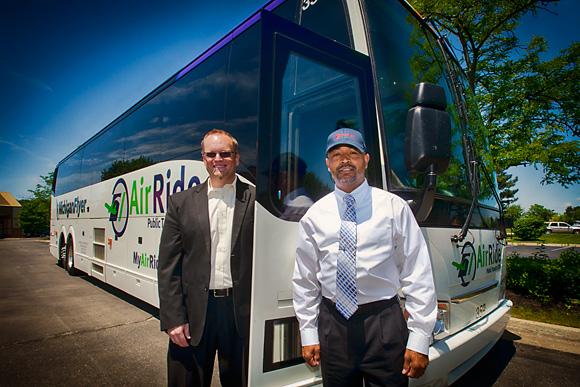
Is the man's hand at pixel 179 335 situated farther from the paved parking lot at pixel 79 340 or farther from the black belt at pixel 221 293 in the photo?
the paved parking lot at pixel 79 340

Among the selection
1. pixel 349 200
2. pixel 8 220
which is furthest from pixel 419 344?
pixel 8 220

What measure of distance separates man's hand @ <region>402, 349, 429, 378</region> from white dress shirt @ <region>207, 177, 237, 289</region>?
1068mm

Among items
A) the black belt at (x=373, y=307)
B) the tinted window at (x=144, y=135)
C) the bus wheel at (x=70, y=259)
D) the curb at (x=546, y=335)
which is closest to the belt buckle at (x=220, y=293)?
the black belt at (x=373, y=307)

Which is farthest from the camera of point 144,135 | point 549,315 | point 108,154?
point 108,154

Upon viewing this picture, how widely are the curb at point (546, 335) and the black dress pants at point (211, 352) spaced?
4.19 metres

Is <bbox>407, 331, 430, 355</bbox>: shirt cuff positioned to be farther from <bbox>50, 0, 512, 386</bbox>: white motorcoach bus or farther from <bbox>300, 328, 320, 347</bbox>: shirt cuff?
<bbox>50, 0, 512, 386</bbox>: white motorcoach bus

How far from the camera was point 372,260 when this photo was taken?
5.47 ft

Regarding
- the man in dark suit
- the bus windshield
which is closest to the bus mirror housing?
the bus windshield

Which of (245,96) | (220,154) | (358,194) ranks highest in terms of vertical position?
(245,96)

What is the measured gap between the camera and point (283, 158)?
6.82 feet

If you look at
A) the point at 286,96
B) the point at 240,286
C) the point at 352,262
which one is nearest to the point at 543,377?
the point at 352,262

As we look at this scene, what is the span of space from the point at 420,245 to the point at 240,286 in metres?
1.04

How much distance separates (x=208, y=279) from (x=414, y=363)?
1.20 m

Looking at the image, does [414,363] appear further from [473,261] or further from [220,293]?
[473,261]
